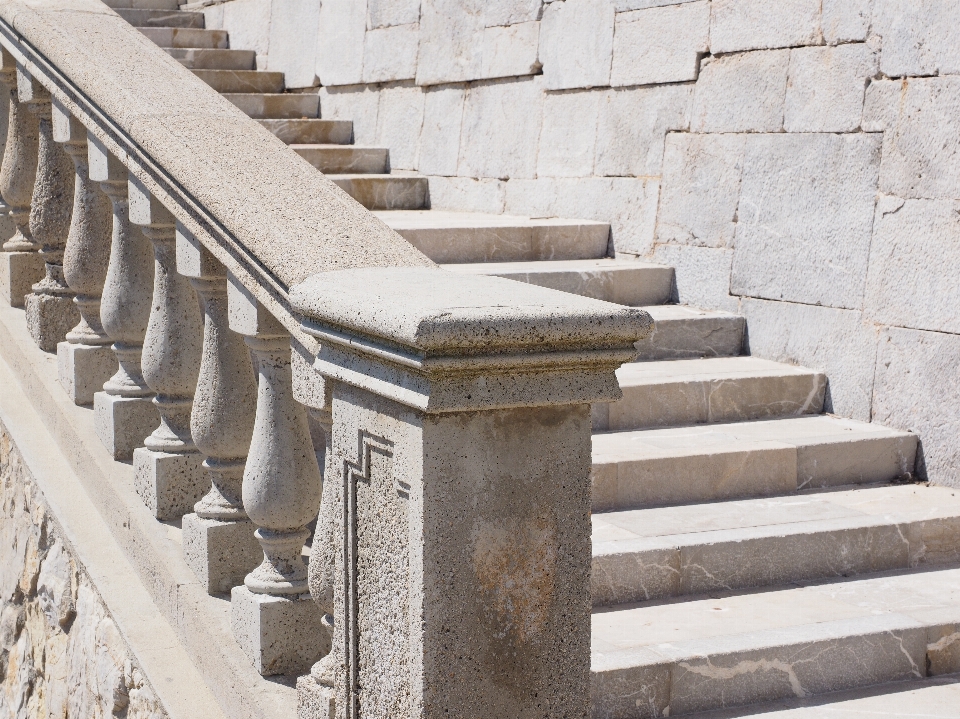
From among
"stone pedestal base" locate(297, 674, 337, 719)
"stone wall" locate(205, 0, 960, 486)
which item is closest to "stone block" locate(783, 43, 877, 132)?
"stone wall" locate(205, 0, 960, 486)

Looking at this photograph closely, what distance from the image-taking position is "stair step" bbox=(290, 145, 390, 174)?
284 inches

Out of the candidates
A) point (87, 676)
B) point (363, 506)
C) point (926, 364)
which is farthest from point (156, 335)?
point (926, 364)

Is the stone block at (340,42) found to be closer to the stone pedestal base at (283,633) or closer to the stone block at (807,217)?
the stone block at (807,217)

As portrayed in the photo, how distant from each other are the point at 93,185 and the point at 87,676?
1426mm

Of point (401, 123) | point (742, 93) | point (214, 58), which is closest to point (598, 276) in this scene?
point (742, 93)

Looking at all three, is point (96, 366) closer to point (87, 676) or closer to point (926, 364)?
point (87, 676)

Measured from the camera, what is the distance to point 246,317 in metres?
2.52

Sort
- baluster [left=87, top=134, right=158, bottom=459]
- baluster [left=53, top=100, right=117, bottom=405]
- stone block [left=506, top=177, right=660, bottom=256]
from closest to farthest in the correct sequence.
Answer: baluster [left=87, top=134, right=158, bottom=459] → baluster [left=53, top=100, right=117, bottom=405] → stone block [left=506, top=177, right=660, bottom=256]

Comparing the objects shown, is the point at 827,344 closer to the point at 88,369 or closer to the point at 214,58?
the point at 88,369

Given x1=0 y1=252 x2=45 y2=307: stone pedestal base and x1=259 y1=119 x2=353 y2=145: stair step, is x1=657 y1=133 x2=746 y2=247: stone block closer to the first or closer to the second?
x1=0 y1=252 x2=45 y2=307: stone pedestal base

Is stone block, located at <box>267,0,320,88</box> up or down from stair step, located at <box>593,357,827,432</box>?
up

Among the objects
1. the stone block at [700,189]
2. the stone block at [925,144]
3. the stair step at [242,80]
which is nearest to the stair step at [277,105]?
the stair step at [242,80]

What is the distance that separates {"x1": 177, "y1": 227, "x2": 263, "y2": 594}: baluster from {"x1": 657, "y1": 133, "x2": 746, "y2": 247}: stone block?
2949mm

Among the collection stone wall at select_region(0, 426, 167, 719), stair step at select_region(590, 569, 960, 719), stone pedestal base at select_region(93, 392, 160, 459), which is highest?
stone pedestal base at select_region(93, 392, 160, 459)
